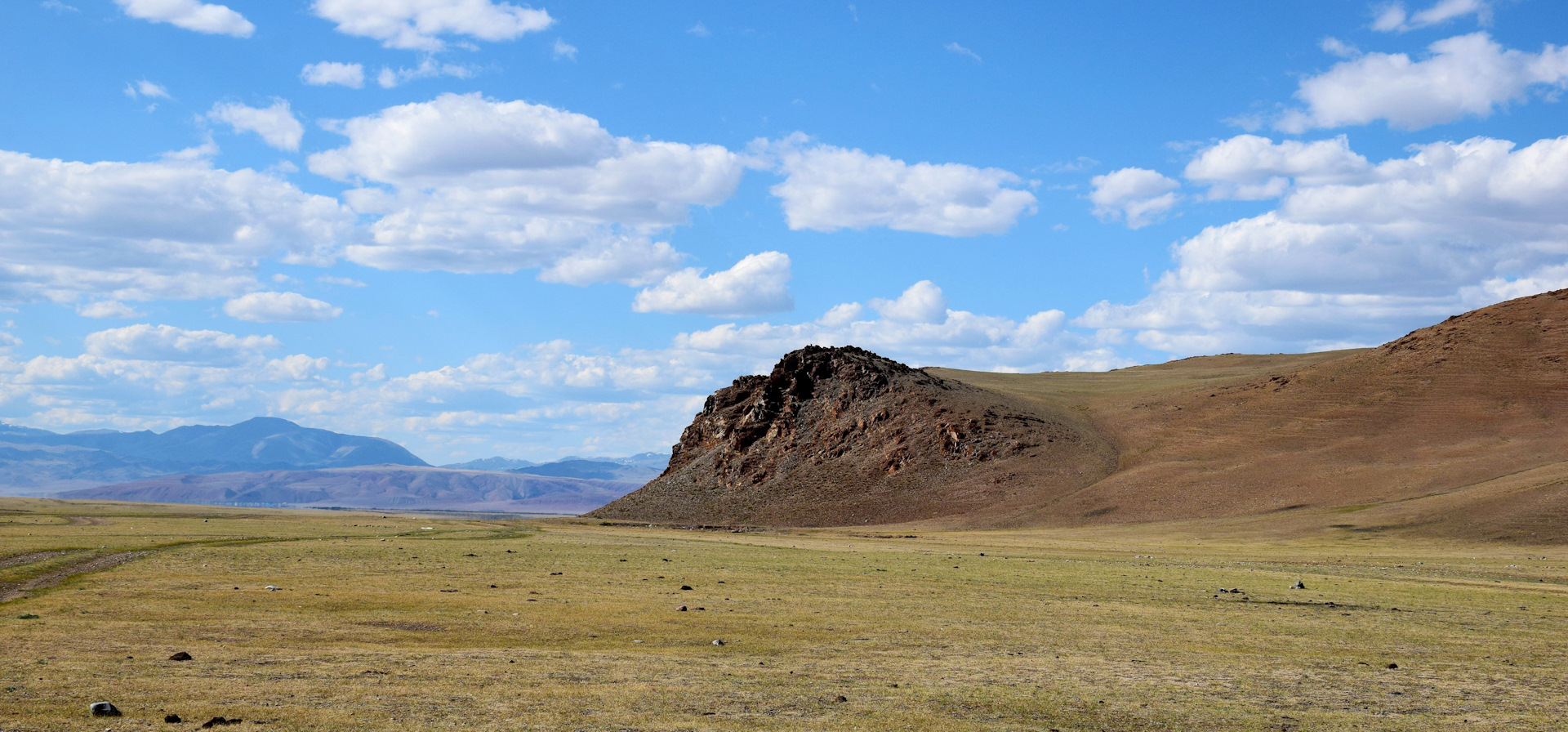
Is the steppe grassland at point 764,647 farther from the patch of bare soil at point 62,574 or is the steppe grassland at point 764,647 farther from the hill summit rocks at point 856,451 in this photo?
the hill summit rocks at point 856,451

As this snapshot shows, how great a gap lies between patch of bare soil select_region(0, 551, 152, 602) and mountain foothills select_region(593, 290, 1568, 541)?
77008mm

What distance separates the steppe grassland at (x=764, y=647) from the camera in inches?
590

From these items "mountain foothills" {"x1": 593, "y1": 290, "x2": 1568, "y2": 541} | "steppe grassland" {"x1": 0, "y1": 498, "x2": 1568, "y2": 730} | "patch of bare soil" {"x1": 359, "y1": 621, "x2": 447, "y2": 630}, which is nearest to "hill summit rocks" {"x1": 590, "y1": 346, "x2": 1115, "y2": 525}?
"mountain foothills" {"x1": 593, "y1": 290, "x2": 1568, "y2": 541}

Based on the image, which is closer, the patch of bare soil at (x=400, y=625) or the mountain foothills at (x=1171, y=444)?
the patch of bare soil at (x=400, y=625)

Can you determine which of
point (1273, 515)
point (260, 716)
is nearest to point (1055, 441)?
point (1273, 515)

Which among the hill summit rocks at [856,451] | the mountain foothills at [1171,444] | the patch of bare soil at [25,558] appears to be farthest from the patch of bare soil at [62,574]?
the hill summit rocks at [856,451]

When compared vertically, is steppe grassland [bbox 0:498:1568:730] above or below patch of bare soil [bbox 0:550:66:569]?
below

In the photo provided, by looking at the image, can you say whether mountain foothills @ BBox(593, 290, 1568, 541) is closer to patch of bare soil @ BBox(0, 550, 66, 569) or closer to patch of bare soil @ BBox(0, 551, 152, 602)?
patch of bare soil @ BBox(0, 551, 152, 602)

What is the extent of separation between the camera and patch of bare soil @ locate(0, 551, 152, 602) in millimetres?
28703

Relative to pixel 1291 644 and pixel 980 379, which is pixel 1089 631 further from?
pixel 980 379

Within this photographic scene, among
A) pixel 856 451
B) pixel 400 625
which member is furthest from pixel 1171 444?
pixel 400 625

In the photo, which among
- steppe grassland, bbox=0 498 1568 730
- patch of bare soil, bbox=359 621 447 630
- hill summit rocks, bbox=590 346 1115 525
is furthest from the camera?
hill summit rocks, bbox=590 346 1115 525

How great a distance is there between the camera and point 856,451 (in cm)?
14925

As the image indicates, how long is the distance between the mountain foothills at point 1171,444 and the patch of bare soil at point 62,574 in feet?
253
